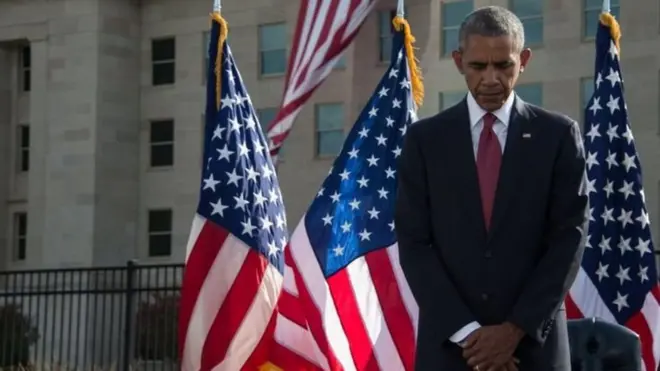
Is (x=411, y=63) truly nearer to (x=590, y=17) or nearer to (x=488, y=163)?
(x=488, y=163)

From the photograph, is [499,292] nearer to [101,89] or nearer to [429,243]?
[429,243]

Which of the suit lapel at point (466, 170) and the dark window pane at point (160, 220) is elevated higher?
the suit lapel at point (466, 170)

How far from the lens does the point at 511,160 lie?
4.36 m

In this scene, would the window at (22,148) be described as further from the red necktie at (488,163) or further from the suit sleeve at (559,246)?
the suit sleeve at (559,246)

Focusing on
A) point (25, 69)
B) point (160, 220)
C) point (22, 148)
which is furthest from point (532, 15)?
point (22, 148)

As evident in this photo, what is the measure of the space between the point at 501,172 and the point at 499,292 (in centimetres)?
40

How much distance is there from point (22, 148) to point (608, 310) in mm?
35289

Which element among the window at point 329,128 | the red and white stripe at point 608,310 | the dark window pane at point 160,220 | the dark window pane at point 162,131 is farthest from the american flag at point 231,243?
the dark window pane at point 162,131

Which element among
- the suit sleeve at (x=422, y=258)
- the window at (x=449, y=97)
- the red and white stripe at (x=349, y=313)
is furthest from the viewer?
the window at (x=449, y=97)

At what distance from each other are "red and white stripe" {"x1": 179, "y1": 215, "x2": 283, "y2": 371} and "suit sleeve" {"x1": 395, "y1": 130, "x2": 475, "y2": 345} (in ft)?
18.2

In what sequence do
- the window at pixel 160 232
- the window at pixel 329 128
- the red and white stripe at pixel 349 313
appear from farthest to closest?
the window at pixel 160 232 < the window at pixel 329 128 < the red and white stripe at pixel 349 313

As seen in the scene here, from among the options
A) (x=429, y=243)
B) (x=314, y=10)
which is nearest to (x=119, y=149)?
(x=314, y=10)

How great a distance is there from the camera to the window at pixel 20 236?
43094 mm

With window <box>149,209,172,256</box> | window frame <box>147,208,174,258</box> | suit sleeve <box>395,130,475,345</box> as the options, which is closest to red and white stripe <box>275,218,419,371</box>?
suit sleeve <box>395,130,475,345</box>
